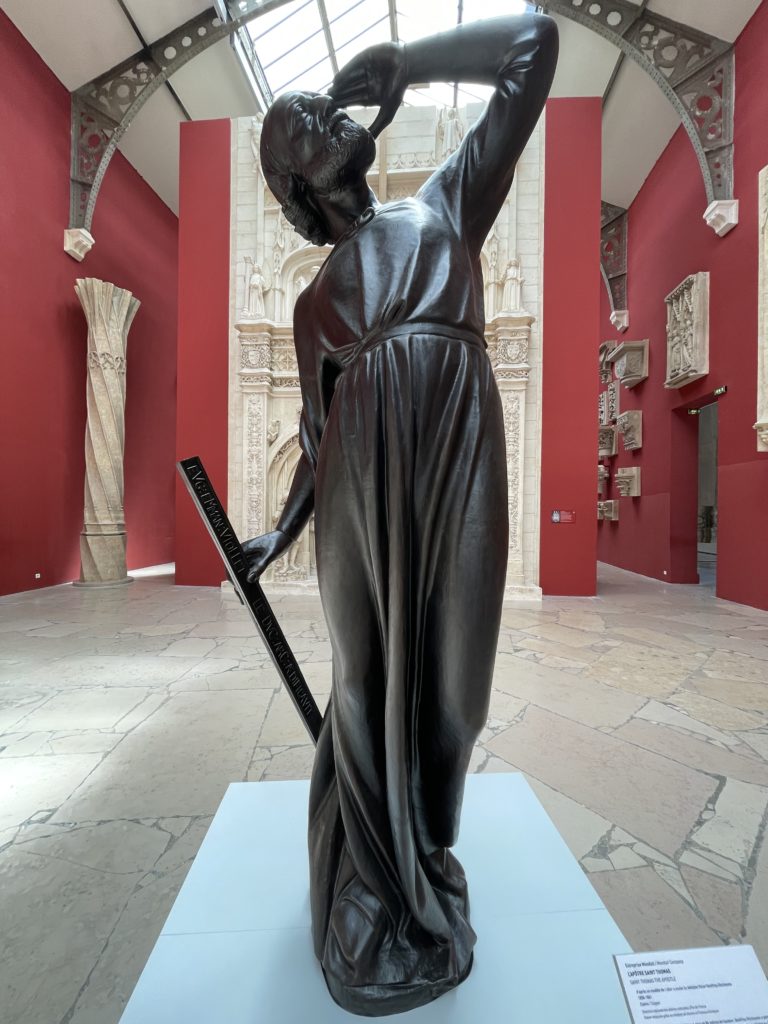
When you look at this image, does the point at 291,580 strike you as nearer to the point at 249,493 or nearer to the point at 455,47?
the point at 249,493

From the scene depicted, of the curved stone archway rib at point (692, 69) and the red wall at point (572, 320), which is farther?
the red wall at point (572, 320)

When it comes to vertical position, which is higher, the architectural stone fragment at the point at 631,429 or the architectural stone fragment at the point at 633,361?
the architectural stone fragment at the point at 633,361

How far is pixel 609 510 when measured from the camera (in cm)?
1131

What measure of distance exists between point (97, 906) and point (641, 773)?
2.21m

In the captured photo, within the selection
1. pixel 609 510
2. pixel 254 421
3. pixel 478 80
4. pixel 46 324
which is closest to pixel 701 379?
pixel 609 510

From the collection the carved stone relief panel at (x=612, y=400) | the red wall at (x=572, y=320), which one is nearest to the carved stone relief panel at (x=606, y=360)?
the carved stone relief panel at (x=612, y=400)

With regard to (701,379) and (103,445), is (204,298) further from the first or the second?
(701,379)

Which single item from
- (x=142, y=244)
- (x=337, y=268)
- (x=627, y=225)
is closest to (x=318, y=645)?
(x=337, y=268)

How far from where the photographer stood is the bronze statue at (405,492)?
2.97ft

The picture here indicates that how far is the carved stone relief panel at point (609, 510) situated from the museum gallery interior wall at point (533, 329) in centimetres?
462

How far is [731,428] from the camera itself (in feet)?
22.0

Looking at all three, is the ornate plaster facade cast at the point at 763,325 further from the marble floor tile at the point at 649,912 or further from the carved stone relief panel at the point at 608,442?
the marble floor tile at the point at 649,912

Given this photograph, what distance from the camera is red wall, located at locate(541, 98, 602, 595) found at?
272 inches

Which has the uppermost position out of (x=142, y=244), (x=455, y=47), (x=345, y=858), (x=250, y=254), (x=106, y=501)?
(x=142, y=244)
